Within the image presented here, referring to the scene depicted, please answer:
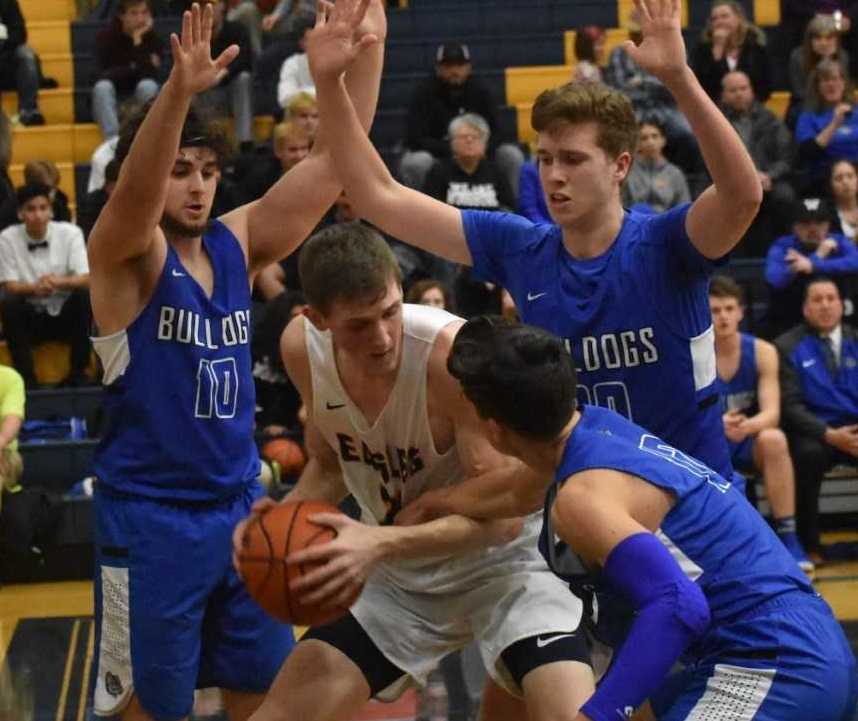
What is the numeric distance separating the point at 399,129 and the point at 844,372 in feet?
15.6

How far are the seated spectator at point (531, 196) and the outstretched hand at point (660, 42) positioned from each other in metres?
6.11

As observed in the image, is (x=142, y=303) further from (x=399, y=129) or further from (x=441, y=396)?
(x=399, y=129)

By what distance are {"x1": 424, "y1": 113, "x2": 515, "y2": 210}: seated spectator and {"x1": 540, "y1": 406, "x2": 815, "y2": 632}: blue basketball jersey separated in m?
7.13

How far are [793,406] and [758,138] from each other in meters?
2.97

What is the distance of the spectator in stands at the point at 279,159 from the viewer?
10.5 meters

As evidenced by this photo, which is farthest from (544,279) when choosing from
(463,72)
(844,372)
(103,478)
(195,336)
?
(463,72)

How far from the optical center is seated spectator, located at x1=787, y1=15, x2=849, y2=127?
12266 millimetres

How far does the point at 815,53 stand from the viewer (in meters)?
12.4

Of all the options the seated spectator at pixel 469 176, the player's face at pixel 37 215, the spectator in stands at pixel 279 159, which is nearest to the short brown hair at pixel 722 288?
the seated spectator at pixel 469 176

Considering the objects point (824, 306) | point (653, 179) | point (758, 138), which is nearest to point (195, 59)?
point (824, 306)

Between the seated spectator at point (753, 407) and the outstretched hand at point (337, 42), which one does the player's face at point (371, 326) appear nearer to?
the outstretched hand at point (337, 42)

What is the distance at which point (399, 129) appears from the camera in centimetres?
1302

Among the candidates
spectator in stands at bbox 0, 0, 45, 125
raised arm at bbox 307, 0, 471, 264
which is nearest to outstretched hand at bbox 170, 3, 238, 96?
raised arm at bbox 307, 0, 471, 264

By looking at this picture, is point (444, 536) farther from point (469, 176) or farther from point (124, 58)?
point (124, 58)
